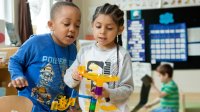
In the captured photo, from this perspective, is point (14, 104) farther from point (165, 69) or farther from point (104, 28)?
point (165, 69)

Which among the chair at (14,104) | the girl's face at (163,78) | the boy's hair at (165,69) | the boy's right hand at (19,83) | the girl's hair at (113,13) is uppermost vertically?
the girl's hair at (113,13)

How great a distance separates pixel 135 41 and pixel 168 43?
0.18m

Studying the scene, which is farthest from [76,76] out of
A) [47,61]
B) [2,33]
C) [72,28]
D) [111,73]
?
[2,33]

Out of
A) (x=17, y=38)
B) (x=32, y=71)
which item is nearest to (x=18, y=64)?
(x=32, y=71)

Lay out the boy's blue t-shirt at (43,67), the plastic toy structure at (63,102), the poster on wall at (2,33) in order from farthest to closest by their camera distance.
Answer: the poster on wall at (2,33)
the boy's blue t-shirt at (43,67)
the plastic toy structure at (63,102)

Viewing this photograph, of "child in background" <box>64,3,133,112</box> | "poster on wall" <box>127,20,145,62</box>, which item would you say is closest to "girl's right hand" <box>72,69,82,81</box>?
"child in background" <box>64,3,133,112</box>

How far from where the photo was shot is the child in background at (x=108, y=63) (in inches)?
20.1

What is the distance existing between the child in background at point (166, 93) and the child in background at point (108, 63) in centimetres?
16

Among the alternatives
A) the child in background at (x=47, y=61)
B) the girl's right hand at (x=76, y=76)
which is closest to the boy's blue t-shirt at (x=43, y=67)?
the child in background at (x=47, y=61)

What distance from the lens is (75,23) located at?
2.22ft

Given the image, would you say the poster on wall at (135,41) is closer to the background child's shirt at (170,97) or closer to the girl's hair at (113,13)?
the girl's hair at (113,13)

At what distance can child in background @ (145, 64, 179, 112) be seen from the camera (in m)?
0.35

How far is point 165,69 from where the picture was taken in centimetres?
36

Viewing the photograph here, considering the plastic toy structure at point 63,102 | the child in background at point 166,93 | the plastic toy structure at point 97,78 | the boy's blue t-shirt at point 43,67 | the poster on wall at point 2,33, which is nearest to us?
the child in background at point 166,93
